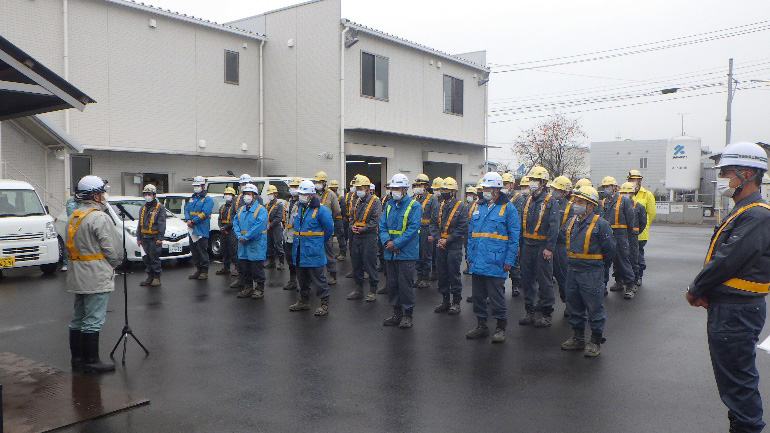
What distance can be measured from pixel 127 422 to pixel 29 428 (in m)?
0.72

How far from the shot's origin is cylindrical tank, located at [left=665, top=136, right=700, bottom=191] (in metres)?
35.7

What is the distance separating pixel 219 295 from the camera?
10305 millimetres

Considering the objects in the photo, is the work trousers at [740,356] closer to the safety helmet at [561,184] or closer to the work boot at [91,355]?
the safety helmet at [561,184]

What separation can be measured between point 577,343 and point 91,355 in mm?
5504

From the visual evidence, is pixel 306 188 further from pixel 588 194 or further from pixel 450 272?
pixel 588 194

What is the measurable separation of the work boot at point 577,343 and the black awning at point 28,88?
590 centimetres

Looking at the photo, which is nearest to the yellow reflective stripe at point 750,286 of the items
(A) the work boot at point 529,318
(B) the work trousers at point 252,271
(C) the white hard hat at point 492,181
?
(C) the white hard hat at point 492,181

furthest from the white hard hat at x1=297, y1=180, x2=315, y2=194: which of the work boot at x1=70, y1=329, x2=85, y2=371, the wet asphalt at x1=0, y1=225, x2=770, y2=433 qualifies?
the work boot at x1=70, y1=329, x2=85, y2=371

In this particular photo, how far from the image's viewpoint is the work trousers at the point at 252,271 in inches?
393

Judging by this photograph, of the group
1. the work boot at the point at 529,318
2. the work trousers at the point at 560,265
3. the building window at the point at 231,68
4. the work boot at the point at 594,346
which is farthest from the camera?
the building window at the point at 231,68

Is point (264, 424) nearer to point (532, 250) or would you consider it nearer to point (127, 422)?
point (127, 422)

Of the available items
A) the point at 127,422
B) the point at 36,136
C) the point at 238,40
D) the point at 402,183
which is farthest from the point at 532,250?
the point at 238,40

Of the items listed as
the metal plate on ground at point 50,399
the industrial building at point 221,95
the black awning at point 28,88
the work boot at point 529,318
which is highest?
the industrial building at point 221,95

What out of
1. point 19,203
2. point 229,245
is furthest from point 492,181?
point 19,203
